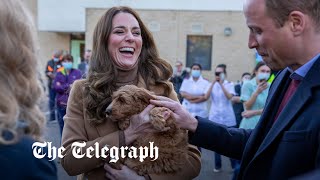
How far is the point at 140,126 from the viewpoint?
2.44m

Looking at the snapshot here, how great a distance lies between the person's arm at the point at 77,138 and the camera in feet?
8.11

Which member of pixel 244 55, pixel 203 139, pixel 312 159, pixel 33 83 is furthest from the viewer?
pixel 244 55

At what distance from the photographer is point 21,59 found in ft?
4.65

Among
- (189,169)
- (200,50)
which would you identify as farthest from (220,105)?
(200,50)

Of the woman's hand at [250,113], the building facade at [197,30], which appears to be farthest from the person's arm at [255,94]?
the building facade at [197,30]

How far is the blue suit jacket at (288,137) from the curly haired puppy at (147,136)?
22.4 inches

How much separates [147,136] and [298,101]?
1033 millimetres

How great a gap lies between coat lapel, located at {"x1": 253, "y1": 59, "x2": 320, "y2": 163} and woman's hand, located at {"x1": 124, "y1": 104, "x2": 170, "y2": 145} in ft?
2.59

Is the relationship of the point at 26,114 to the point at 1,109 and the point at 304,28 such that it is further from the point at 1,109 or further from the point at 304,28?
the point at 304,28

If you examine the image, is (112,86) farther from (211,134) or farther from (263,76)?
(263,76)

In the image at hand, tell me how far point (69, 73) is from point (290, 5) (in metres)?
8.14

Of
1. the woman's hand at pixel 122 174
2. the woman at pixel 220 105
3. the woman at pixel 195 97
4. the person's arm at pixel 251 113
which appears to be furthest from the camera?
the woman at pixel 195 97

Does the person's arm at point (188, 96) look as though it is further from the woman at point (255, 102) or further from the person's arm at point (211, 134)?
the person's arm at point (211, 134)

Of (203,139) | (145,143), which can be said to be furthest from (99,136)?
(203,139)
